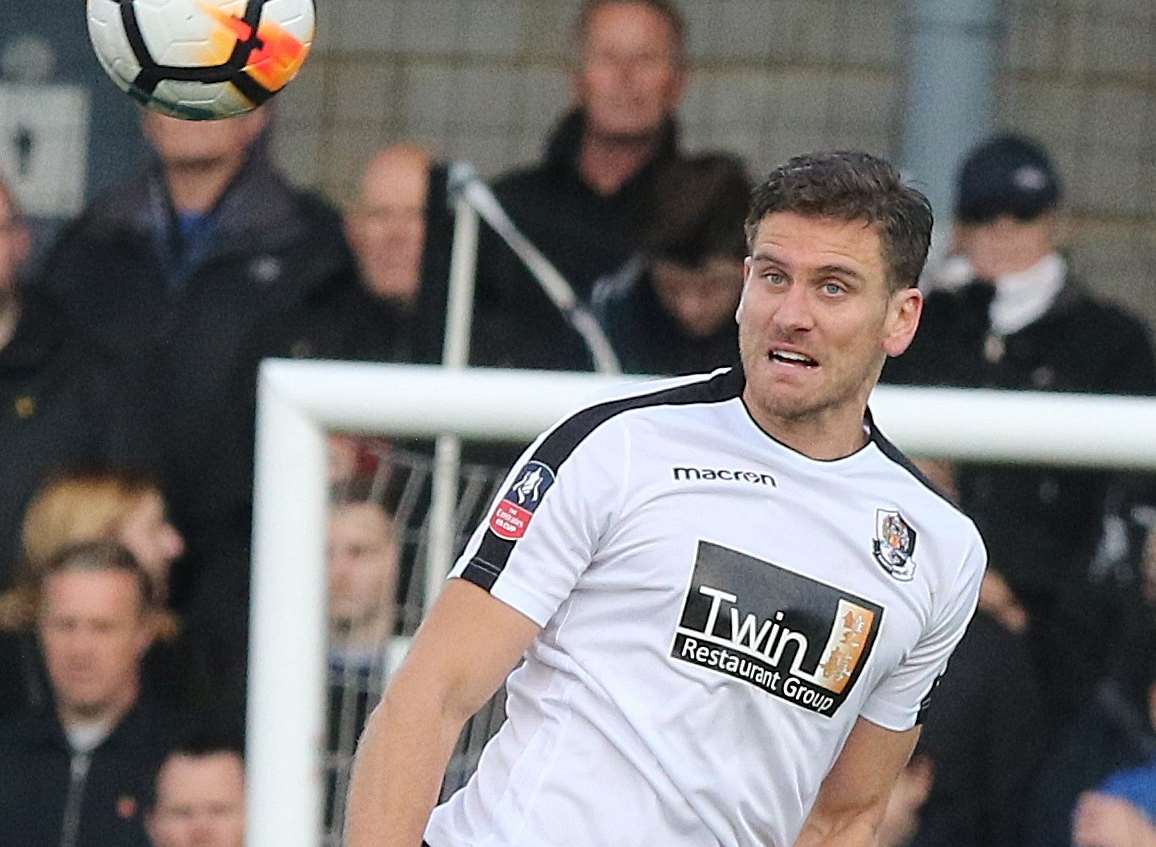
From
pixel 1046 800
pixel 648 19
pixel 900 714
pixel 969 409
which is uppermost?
pixel 648 19

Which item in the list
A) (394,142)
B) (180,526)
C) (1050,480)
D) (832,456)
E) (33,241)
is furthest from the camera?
(394,142)

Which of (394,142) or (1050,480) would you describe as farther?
(394,142)

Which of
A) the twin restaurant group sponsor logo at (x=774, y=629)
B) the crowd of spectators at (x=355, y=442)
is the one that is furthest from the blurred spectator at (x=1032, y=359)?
the twin restaurant group sponsor logo at (x=774, y=629)

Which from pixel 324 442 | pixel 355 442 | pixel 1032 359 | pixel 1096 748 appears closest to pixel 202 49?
pixel 324 442

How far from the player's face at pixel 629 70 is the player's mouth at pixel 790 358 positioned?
2.43 metres

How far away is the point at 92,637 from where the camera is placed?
5355 mm

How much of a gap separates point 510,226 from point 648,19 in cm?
58

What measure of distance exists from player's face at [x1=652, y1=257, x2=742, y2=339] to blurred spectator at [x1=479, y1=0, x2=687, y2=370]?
21cm

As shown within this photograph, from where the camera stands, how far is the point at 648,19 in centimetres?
557

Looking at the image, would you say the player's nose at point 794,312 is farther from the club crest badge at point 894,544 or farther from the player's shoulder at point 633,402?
the club crest badge at point 894,544

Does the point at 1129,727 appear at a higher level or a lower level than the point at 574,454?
lower

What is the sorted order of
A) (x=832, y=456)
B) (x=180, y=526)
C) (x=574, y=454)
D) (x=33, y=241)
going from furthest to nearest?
(x=33, y=241), (x=180, y=526), (x=832, y=456), (x=574, y=454)

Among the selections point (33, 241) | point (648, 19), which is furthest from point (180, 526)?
point (648, 19)

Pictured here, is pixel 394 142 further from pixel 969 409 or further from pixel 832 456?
pixel 832 456
